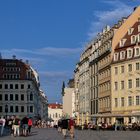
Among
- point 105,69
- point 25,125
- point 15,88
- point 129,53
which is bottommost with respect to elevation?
point 25,125

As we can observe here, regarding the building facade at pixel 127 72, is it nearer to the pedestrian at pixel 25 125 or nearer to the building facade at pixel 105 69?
the building facade at pixel 105 69

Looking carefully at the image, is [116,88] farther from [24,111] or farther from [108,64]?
[24,111]

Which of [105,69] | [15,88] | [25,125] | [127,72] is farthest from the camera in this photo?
[15,88]

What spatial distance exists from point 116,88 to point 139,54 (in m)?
8.56

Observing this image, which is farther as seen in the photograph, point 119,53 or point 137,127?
point 119,53

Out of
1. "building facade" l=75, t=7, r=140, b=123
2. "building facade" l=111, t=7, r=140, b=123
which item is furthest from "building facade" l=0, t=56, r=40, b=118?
"building facade" l=111, t=7, r=140, b=123

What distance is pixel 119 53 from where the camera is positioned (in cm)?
9100

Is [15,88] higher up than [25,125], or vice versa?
[15,88]

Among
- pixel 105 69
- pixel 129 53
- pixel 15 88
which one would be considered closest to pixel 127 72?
pixel 129 53

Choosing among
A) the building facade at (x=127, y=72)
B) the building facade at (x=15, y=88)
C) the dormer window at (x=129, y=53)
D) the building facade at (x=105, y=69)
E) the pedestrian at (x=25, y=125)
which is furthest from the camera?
the building facade at (x=15, y=88)

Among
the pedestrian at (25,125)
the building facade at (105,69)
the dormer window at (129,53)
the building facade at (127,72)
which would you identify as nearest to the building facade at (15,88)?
the building facade at (105,69)

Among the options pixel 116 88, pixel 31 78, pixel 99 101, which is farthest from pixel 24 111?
pixel 116 88

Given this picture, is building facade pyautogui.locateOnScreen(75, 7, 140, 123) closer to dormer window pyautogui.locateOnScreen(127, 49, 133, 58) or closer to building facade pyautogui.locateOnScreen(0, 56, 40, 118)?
dormer window pyautogui.locateOnScreen(127, 49, 133, 58)

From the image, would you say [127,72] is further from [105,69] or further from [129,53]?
[105,69]
